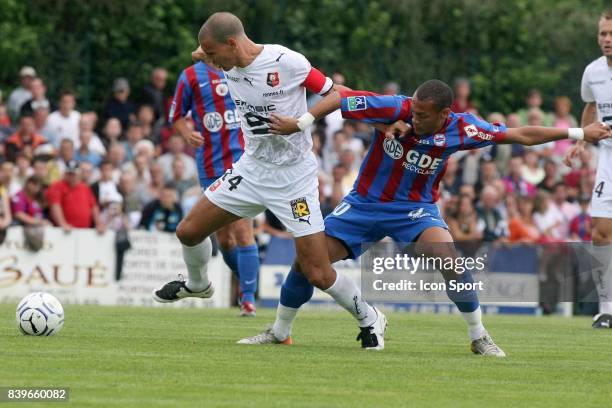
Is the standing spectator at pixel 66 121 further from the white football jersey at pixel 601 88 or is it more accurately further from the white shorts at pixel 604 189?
the white shorts at pixel 604 189

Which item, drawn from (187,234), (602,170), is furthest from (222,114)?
(602,170)

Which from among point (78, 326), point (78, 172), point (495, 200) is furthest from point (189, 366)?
point (495, 200)

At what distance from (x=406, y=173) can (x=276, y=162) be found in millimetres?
1004

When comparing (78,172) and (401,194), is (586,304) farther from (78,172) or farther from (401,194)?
(401,194)

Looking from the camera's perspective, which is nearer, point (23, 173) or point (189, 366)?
point (189, 366)

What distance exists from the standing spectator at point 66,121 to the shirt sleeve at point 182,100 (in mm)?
6894

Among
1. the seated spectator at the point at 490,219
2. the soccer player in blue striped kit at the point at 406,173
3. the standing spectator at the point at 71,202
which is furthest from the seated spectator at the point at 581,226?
the soccer player in blue striped kit at the point at 406,173

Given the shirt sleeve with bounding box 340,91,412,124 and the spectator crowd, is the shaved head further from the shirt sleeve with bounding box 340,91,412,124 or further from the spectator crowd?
the spectator crowd

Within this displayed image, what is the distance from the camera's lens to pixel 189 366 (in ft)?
27.9

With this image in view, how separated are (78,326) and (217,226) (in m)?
1.82

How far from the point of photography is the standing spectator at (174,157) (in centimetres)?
2000

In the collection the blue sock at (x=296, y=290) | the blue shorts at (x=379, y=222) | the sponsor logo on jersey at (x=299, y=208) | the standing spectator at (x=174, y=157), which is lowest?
the blue sock at (x=296, y=290)

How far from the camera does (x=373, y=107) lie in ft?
32.0

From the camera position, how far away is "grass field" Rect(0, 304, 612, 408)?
7.28m
